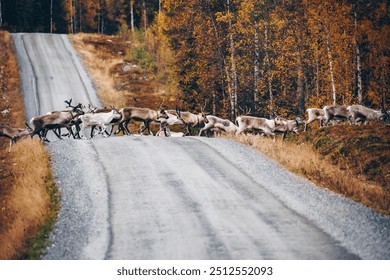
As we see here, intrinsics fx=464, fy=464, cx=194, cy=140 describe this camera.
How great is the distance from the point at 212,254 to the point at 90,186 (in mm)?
5679

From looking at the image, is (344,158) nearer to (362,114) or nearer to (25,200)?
(362,114)

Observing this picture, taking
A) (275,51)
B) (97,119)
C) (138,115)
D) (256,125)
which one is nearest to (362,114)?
(256,125)

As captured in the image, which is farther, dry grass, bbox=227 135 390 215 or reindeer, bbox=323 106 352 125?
reindeer, bbox=323 106 352 125

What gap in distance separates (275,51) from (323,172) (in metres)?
18.0

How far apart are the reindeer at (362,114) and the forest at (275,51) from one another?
14.3ft

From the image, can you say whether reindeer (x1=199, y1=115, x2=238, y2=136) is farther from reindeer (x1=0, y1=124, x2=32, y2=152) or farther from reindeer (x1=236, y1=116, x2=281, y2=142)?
reindeer (x1=0, y1=124, x2=32, y2=152)

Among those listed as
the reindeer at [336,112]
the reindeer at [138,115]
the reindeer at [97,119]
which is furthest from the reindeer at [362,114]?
the reindeer at [97,119]

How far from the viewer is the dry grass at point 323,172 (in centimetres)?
1248

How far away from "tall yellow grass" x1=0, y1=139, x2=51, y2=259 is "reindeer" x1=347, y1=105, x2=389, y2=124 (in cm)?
1394

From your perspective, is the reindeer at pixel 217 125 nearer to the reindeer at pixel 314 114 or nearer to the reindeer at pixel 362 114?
the reindeer at pixel 314 114

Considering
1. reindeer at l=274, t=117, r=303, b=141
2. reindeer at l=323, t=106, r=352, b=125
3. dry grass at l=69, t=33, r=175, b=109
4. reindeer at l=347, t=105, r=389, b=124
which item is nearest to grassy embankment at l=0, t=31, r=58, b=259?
reindeer at l=274, t=117, r=303, b=141

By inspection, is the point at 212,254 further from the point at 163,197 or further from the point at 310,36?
the point at 310,36

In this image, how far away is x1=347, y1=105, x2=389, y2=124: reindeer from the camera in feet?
72.0
